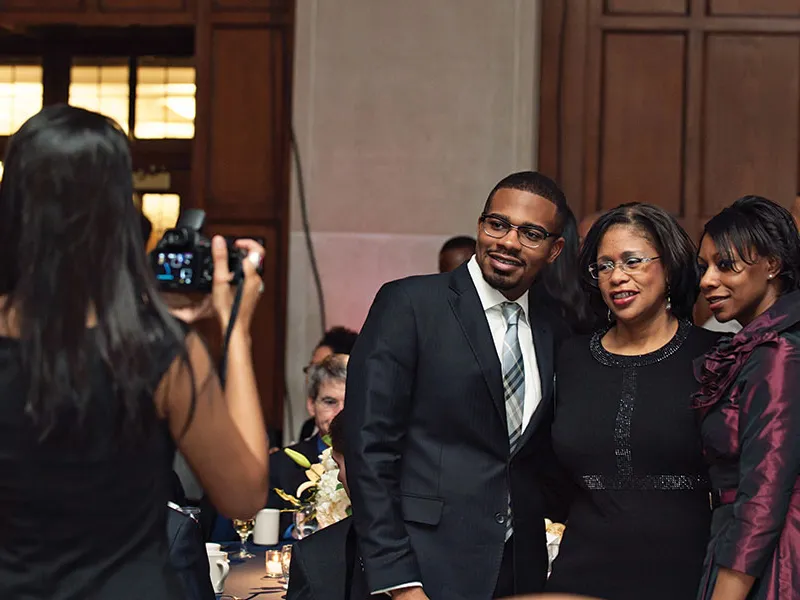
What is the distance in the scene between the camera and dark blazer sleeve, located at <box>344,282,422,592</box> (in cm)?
266

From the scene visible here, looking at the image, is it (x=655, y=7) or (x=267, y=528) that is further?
(x=655, y=7)

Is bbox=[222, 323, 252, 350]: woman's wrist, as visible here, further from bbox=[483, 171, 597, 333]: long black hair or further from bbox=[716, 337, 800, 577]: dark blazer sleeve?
bbox=[483, 171, 597, 333]: long black hair

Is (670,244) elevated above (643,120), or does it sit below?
below

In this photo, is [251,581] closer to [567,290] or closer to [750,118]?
[567,290]

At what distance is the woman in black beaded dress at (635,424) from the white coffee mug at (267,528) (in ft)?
4.30

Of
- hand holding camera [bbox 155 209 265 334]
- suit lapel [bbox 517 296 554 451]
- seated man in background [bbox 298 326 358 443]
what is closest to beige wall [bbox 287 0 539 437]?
seated man in background [bbox 298 326 358 443]

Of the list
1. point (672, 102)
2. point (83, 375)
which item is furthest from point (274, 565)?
point (672, 102)

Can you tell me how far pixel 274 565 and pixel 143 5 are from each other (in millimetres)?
3782

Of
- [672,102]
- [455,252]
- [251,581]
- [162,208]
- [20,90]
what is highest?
[20,90]

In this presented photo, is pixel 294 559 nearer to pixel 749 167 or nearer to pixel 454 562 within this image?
pixel 454 562

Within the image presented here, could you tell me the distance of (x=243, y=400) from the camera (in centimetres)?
179

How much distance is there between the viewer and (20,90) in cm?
712

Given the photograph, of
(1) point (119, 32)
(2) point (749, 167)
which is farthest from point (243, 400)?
Result: (1) point (119, 32)

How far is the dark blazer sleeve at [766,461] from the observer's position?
2.37 meters
